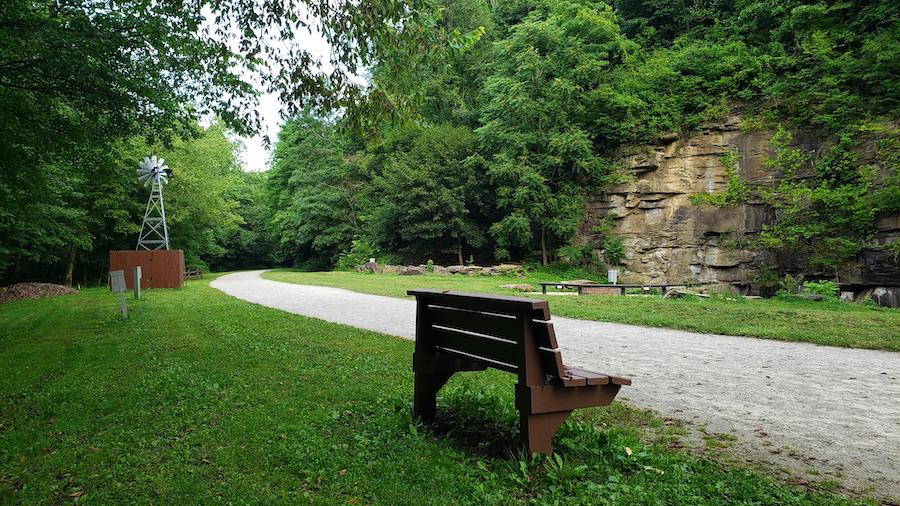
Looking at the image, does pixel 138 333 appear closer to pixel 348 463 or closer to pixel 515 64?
pixel 348 463

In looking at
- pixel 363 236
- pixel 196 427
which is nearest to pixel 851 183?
pixel 196 427

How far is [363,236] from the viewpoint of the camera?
41.0 meters

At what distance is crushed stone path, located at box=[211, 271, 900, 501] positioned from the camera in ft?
11.5

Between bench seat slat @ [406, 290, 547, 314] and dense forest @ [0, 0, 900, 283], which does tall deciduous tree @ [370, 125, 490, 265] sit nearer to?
dense forest @ [0, 0, 900, 283]

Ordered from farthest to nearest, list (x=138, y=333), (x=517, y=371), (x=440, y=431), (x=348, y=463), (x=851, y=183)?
(x=851, y=183)
(x=138, y=333)
(x=440, y=431)
(x=348, y=463)
(x=517, y=371)

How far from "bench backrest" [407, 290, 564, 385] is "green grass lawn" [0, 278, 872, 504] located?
577 millimetres

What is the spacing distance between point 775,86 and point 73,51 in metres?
24.8

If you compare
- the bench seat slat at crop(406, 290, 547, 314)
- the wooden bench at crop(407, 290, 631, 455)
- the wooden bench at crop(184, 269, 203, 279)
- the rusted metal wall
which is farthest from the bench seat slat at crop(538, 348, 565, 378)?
the wooden bench at crop(184, 269, 203, 279)

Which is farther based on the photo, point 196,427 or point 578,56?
point 578,56

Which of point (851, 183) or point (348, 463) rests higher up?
point (851, 183)

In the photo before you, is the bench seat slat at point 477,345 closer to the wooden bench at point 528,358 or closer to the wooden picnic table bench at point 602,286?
the wooden bench at point 528,358

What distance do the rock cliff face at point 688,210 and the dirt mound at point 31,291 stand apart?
1002 inches

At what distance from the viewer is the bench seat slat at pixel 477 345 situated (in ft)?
10.9

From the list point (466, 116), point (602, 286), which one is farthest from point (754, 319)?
point (466, 116)
